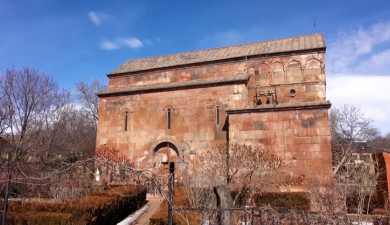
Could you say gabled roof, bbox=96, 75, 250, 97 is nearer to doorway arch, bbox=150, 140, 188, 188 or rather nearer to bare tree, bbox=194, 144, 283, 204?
doorway arch, bbox=150, 140, 188, 188

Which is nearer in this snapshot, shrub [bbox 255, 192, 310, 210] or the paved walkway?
the paved walkway

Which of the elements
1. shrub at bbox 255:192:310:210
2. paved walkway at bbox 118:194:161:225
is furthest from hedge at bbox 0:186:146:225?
shrub at bbox 255:192:310:210

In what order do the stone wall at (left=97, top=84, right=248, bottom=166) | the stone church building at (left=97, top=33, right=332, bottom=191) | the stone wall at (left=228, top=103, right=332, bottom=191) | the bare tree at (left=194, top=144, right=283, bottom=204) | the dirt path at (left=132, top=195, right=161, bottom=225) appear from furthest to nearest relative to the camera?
the stone wall at (left=97, top=84, right=248, bottom=166), the stone church building at (left=97, top=33, right=332, bottom=191), the stone wall at (left=228, top=103, right=332, bottom=191), the bare tree at (left=194, top=144, right=283, bottom=204), the dirt path at (left=132, top=195, right=161, bottom=225)

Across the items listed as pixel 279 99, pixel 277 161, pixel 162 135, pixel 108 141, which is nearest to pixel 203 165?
pixel 277 161

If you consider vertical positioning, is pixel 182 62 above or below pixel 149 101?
above

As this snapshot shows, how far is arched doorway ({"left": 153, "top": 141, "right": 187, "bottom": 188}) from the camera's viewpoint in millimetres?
15836

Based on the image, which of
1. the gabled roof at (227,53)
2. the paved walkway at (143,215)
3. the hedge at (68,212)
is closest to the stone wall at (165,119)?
the gabled roof at (227,53)

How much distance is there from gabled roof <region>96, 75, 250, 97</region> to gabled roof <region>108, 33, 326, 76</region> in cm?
143

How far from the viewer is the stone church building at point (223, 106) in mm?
13195

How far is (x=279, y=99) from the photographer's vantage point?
1609 centimetres

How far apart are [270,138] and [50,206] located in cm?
938

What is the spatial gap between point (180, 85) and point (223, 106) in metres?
2.88

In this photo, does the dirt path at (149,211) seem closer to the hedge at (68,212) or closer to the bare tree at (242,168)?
the hedge at (68,212)

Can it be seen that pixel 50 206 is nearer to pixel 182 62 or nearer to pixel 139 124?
pixel 139 124
